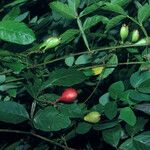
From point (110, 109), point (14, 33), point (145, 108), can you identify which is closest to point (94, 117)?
point (110, 109)

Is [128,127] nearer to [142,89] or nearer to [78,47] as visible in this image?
[142,89]

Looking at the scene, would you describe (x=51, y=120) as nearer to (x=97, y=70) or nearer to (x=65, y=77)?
(x=65, y=77)

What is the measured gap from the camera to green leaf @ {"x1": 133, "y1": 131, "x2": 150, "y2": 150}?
1.18m

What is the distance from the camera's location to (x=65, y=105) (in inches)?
44.2

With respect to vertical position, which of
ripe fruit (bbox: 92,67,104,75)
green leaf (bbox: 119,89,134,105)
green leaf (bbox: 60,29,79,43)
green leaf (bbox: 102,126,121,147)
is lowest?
green leaf (bbox: 102,126,121,147)

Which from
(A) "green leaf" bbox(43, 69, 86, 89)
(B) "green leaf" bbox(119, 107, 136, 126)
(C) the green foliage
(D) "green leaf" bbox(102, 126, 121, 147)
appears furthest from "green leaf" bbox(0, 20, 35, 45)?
(D) "green leaf" bbox(102, 126, 121, 147)

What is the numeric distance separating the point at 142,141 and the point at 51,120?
337mm

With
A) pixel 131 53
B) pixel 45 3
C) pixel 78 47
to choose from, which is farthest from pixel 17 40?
pixel 45 3

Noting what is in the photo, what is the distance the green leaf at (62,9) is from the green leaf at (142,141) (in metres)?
0.46

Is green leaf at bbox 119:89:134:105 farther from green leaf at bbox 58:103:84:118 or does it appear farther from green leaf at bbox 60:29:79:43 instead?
green leaf at bbox 60:29:79:43

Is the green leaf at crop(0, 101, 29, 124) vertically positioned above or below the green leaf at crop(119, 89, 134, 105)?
above

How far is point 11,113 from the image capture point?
111 centimetres

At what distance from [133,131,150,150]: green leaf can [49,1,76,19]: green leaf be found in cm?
46

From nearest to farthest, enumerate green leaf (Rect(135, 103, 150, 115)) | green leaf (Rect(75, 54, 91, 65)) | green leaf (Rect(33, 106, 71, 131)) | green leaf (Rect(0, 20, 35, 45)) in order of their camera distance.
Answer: green leaf (Rect(0, 20, 35, 45)) < green leaf (Rect(33, 106, 71, 131)) < green leaf (Rect(135, 103, 150, 115)) < green leaf (Rect(75, 54, 91, 65))
